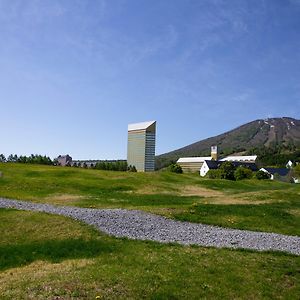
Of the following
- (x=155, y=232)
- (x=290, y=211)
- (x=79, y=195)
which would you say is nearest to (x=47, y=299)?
(x=155, y=232)

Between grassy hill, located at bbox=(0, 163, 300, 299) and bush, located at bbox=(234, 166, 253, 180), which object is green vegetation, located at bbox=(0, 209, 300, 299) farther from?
bush, located at bbox=(234, 166, 253, 180)

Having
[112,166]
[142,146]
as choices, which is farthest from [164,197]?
[112,166]

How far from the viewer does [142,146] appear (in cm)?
13288

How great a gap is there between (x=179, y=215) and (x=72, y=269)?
62.9 ft

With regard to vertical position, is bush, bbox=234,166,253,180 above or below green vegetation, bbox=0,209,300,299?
above

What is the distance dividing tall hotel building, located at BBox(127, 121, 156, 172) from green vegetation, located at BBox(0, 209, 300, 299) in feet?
334

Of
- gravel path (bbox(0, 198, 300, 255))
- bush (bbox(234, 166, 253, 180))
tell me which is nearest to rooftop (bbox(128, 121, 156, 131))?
bush (bbox(234, 166, 253, 180))

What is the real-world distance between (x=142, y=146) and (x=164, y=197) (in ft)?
263

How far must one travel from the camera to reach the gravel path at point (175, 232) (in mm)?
27489

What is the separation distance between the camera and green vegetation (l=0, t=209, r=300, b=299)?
16781mm

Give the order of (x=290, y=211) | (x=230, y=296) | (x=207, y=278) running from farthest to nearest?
(x=290, y=211) < (x=207, y=278) < (x=230, y=296)

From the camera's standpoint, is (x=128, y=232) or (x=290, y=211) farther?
(x=290, y=211)

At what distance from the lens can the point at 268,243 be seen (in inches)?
1106

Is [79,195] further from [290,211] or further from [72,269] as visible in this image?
[72,269]
